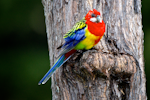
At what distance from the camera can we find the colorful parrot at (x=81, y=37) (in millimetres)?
2586

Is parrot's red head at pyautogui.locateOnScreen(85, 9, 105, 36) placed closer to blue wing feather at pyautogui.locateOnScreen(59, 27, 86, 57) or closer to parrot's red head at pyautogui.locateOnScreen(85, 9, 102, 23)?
parrot's red head at pyautogui.locateOnScreen(85, 9, 102, 23)

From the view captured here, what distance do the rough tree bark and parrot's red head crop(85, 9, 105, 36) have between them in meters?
0.19

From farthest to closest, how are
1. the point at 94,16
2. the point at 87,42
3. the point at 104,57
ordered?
the point at 87,42 → the point at 94,16 → the point at 104,57

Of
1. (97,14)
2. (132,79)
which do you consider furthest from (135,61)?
(97,14)

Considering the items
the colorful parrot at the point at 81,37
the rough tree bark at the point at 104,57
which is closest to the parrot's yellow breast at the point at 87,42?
the colorful parrot at the point at 81,37

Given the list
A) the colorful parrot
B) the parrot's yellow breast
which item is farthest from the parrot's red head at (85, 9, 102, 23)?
the parrot's yellow breast

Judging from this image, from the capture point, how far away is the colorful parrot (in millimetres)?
2586

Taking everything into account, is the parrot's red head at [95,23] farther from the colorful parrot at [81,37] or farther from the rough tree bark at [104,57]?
the rough tree bark at [104,57]

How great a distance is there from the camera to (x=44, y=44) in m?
5.05

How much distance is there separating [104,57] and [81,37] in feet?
1.50

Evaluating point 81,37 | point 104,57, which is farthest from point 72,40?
point 104,57

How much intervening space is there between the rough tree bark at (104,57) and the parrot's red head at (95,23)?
0.19m

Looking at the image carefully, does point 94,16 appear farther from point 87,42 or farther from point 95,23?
point 87,42

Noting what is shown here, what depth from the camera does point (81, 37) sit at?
2.66 meters
